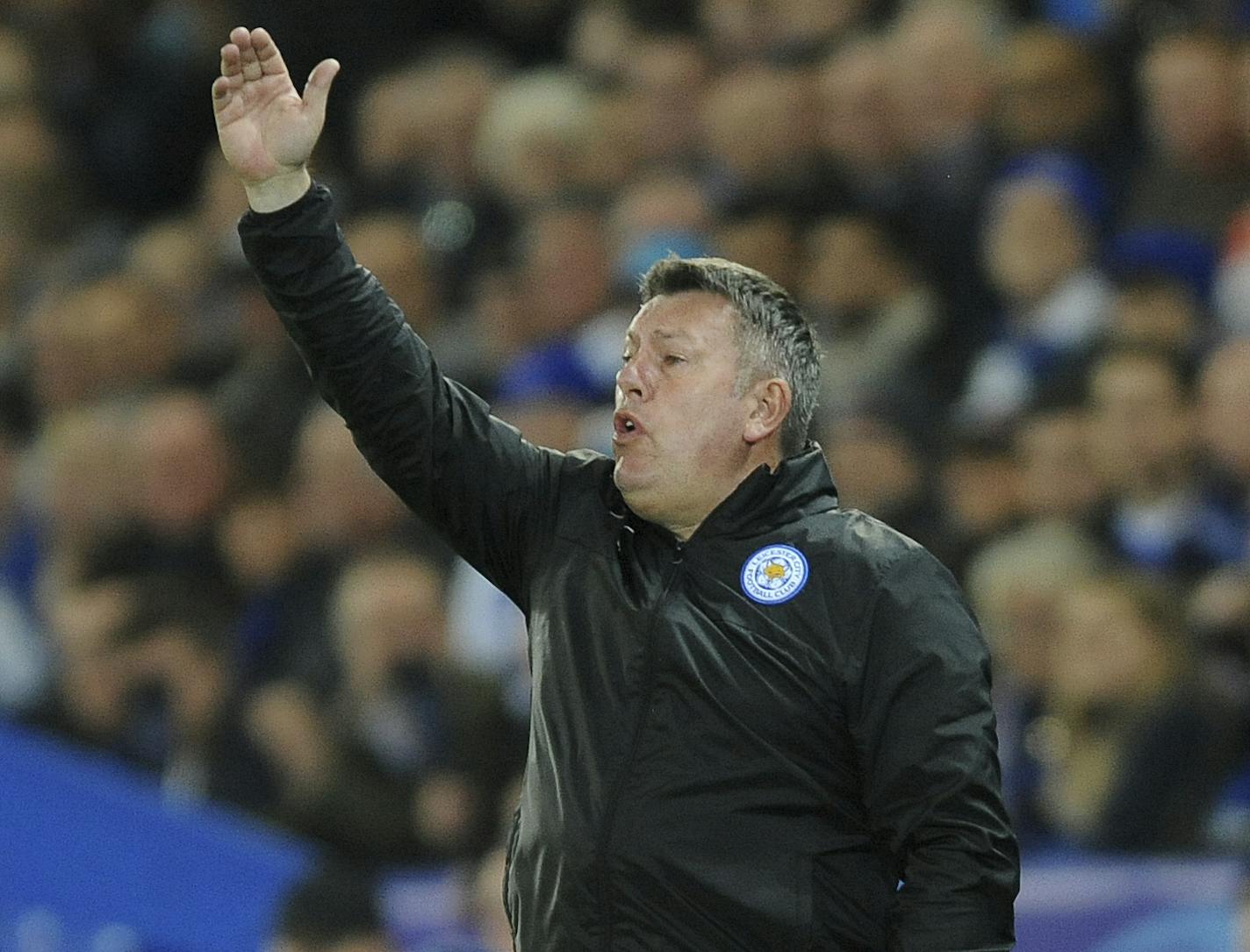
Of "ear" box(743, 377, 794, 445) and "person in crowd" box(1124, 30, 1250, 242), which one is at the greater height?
"person in crowd" box(1124, 30, 1250, 242)

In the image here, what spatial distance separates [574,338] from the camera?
7539mm

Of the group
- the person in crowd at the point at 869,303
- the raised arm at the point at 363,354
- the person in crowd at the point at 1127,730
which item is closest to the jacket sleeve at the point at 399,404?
the raised arm at the point at 363,354

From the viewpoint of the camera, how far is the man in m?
3.12

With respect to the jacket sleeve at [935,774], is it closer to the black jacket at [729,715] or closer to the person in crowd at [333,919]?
the black jacket at [729,715]

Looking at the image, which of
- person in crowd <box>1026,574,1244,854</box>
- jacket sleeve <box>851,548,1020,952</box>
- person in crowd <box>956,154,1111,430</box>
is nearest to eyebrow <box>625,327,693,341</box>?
jacket sleeve <box>851,548,1020,952</box>

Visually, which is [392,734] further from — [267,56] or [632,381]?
[267,56]

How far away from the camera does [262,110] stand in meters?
3.33

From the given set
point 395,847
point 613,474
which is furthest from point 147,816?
point 613,474

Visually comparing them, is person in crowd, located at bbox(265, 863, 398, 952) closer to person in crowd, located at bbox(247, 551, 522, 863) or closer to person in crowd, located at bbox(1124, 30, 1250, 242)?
person in crowd, located at bbox(247, 551, 522, 863)

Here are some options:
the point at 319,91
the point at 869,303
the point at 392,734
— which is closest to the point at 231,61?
the point at 319,91

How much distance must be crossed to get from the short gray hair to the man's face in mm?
18

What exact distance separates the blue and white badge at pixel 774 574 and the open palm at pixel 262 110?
82 cm

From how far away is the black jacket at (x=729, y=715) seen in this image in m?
3.12

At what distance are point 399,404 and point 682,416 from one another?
0.39m
